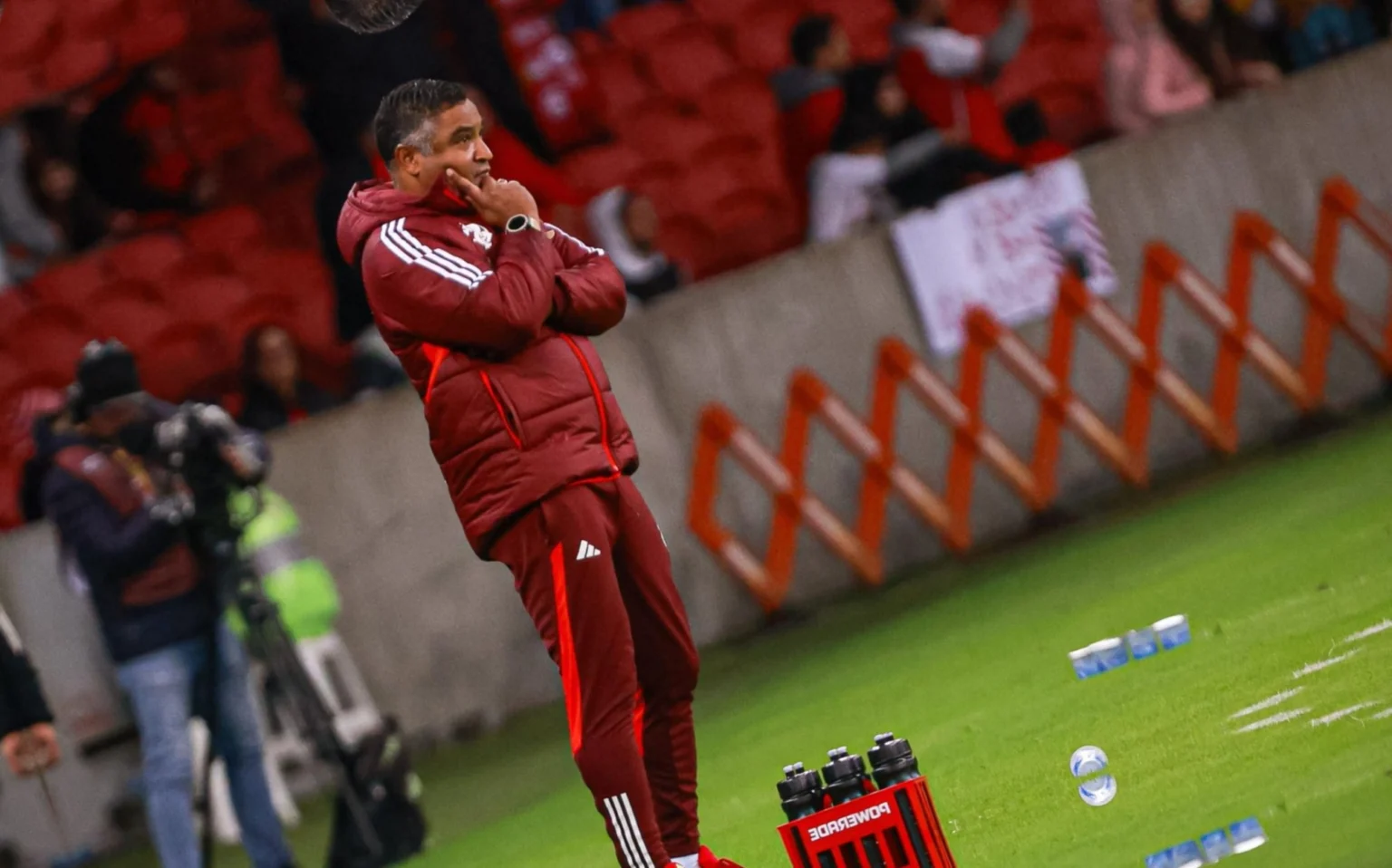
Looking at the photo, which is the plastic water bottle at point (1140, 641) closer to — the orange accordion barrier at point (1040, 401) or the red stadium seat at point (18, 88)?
the orange accordion barrier at point (1040, 401)

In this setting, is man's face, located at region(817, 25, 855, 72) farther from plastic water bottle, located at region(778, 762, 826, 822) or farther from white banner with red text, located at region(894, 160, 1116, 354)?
plastic water bottle, located at region(778, 762, 826, 822)

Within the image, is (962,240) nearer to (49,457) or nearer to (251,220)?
(251,220)

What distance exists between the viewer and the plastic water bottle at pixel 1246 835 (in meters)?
5.32

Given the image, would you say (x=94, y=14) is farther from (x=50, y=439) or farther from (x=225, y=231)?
(x=50, y=439)

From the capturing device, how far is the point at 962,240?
41.1 ft

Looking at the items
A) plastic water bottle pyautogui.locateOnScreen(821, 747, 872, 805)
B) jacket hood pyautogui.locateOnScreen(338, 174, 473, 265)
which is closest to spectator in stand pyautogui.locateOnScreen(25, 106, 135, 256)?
jacket hood pyautogui.locateOnScreen(338, 174, 473, 265)

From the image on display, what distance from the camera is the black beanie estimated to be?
8562 millimetres

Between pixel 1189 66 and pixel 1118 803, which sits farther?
pixel 1189 66

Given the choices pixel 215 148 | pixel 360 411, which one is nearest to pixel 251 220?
pixel 215 148

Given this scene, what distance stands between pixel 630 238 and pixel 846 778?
310 inches

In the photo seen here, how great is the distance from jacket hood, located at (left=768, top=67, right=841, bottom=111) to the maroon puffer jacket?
25.3 feet

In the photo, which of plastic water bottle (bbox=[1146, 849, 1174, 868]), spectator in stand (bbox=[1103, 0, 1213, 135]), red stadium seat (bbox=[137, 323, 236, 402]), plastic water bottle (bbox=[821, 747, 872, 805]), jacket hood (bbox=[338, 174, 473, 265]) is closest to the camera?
plastic water bottle (bbox=[821, 747, 872, 805])

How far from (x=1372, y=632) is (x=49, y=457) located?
5.05 metres

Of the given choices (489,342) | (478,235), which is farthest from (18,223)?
(489,342)
